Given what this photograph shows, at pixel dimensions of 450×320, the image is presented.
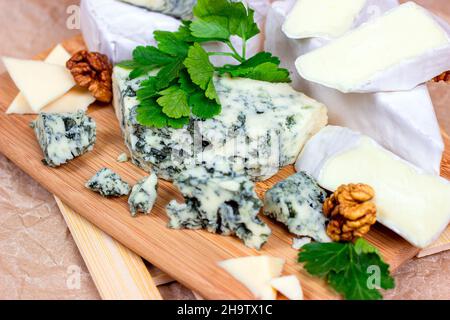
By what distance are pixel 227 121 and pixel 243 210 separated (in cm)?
44

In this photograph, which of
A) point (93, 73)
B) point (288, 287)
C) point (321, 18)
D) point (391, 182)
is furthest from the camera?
point (93, 73)

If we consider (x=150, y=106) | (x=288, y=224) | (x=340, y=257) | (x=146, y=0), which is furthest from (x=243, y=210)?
(x=146, y=0)

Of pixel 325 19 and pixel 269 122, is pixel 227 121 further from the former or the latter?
pixel 325 19

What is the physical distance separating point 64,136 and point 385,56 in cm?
126

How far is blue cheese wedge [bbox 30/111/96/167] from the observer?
9.17 ft

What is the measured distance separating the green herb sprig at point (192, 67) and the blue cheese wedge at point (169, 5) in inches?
8.6

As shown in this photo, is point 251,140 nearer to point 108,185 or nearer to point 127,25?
point 108,185

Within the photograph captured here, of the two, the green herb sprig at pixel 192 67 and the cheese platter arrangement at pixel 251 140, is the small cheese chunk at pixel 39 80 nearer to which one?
the cheese platter arrangement at pixel 251 140

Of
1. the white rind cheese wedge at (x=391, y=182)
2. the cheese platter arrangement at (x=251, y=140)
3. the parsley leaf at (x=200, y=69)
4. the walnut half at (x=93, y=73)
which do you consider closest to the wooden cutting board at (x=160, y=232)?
the cheese platter arrangement at (x=251, y=140)

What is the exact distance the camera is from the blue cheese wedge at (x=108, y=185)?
8.71 ft

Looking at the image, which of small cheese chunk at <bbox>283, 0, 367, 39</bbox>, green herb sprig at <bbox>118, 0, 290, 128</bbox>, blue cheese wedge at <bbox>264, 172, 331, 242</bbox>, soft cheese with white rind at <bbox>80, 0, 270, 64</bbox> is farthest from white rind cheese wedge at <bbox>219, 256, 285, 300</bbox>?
soft cheese with white rind at <bbox>80, 0, 270, 64</bbox>

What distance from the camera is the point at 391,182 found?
2.54 meters

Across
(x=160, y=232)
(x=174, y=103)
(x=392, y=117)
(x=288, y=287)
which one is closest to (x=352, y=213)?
(x=288, y=287)

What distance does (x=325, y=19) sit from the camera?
2994 mm
